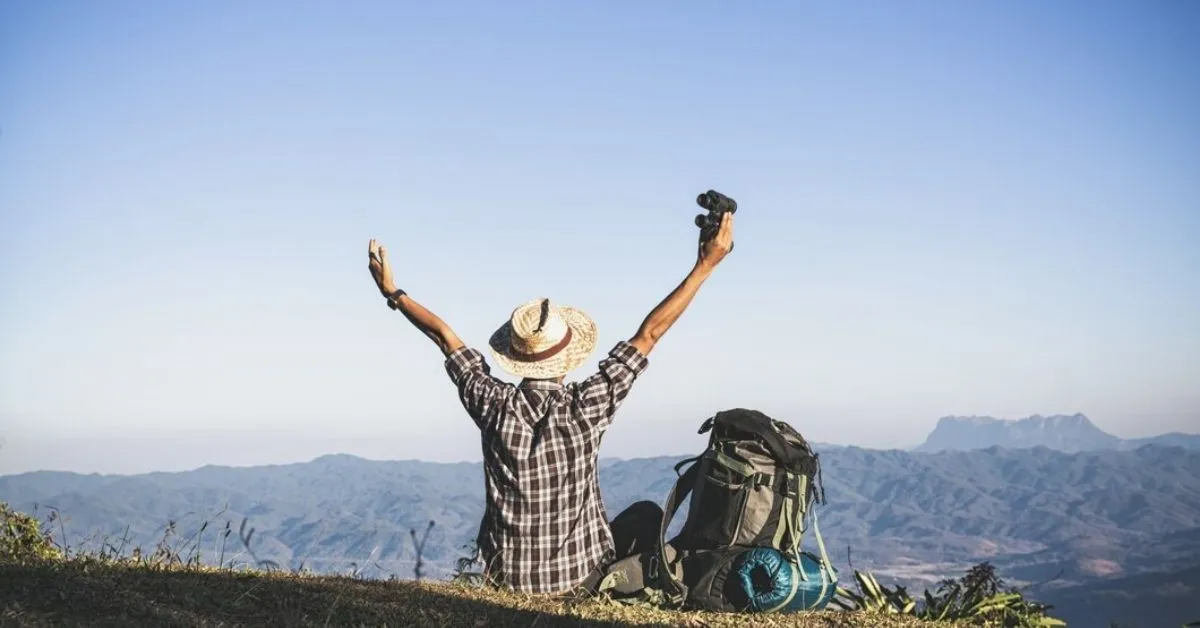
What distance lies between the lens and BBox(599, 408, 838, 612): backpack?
697 centimetres

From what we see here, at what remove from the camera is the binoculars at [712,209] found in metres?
7.40

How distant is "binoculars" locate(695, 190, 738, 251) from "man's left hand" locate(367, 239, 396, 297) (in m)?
2.24

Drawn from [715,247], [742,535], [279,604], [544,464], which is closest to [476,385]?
[544,464]

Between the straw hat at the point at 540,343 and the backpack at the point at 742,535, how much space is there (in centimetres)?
104

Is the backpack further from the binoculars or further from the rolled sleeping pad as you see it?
the binoculars

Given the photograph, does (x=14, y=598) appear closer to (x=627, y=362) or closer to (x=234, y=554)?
(x=234, y=554)

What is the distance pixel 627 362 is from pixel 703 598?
157 centimetres

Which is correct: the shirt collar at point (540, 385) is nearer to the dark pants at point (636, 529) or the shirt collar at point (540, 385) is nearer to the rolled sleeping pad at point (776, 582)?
the dark pants at point (636, 529)

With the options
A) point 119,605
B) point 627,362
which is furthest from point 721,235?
point 119,605

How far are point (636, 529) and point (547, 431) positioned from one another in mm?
1246

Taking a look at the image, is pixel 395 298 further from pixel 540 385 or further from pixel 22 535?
pixel 22 535

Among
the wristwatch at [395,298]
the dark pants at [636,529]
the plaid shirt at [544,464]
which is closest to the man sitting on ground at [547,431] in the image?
the plaid shirt at [544,464]

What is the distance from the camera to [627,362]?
7133mm

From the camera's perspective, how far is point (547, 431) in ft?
23.0
